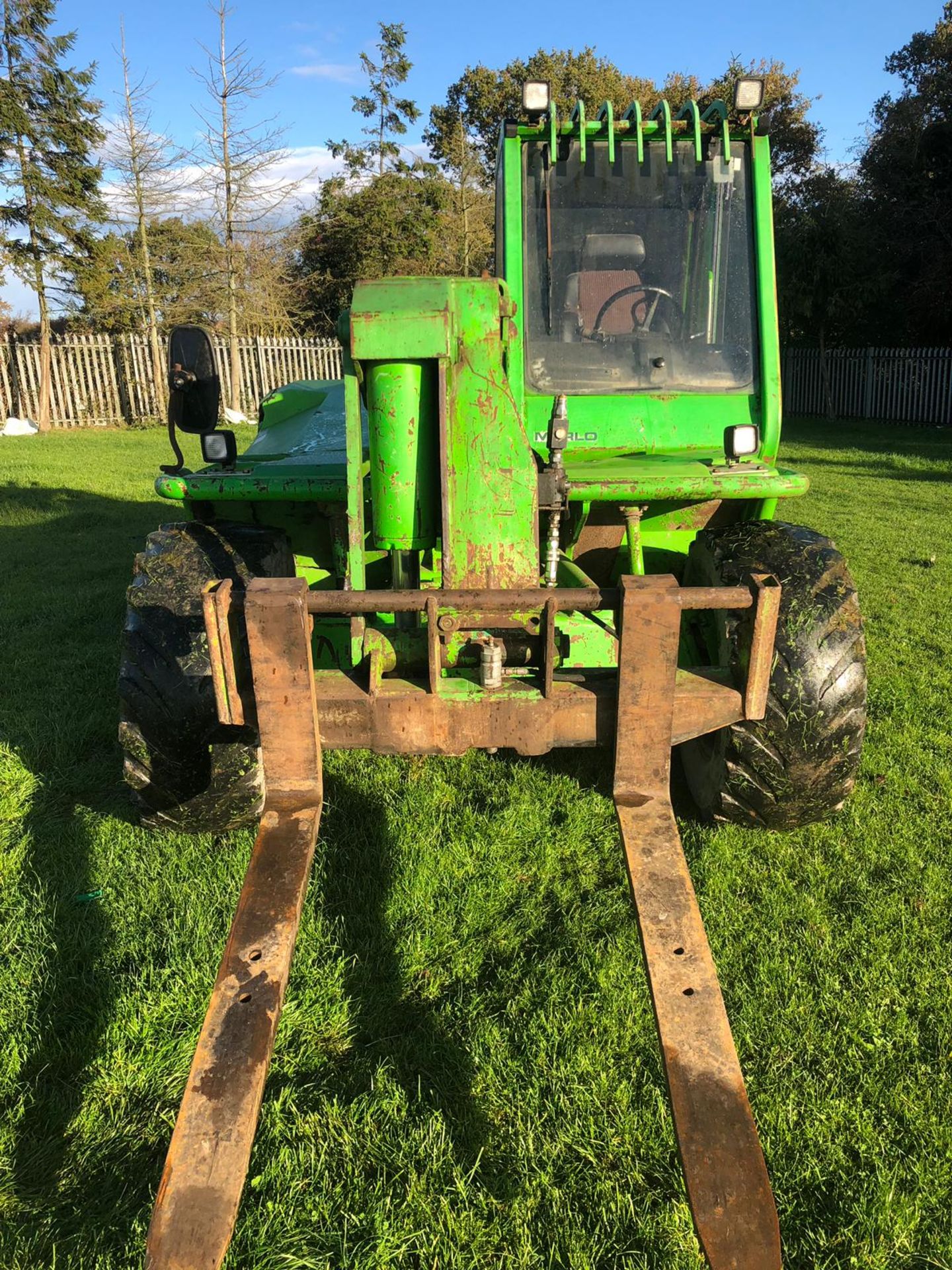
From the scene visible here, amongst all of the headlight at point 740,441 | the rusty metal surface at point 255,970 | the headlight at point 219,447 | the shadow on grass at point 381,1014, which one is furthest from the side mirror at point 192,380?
the headlight at point 740,441

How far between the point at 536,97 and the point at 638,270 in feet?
2.51

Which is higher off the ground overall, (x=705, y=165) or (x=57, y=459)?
(x=705, y=165)

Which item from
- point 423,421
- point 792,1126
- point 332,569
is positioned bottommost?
point 792,1126

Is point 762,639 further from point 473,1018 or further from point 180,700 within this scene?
point 180,700

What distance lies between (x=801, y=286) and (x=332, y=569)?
20.6 m

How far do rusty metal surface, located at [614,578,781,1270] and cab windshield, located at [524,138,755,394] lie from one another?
1579 mm

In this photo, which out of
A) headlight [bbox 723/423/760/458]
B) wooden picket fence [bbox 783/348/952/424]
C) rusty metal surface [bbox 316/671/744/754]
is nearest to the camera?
rusty metal surface [bbox 316/671/744/754]

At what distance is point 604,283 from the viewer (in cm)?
363

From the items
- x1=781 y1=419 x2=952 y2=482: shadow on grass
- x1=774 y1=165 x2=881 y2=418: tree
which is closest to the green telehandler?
x1=781 y1=419 x2=952 y2=482: shadow on grass

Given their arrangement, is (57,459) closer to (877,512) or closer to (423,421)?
(877,512)

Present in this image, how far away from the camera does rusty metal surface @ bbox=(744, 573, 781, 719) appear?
2.37 m

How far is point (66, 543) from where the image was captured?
27.9 ft

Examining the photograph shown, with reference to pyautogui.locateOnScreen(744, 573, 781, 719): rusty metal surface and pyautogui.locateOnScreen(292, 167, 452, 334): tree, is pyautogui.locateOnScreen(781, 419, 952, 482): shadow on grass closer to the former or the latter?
pyautogui.locateOnScreen(744, 573, 781, 719): rusty metal surface

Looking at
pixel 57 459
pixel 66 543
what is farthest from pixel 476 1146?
pixel 57 459
